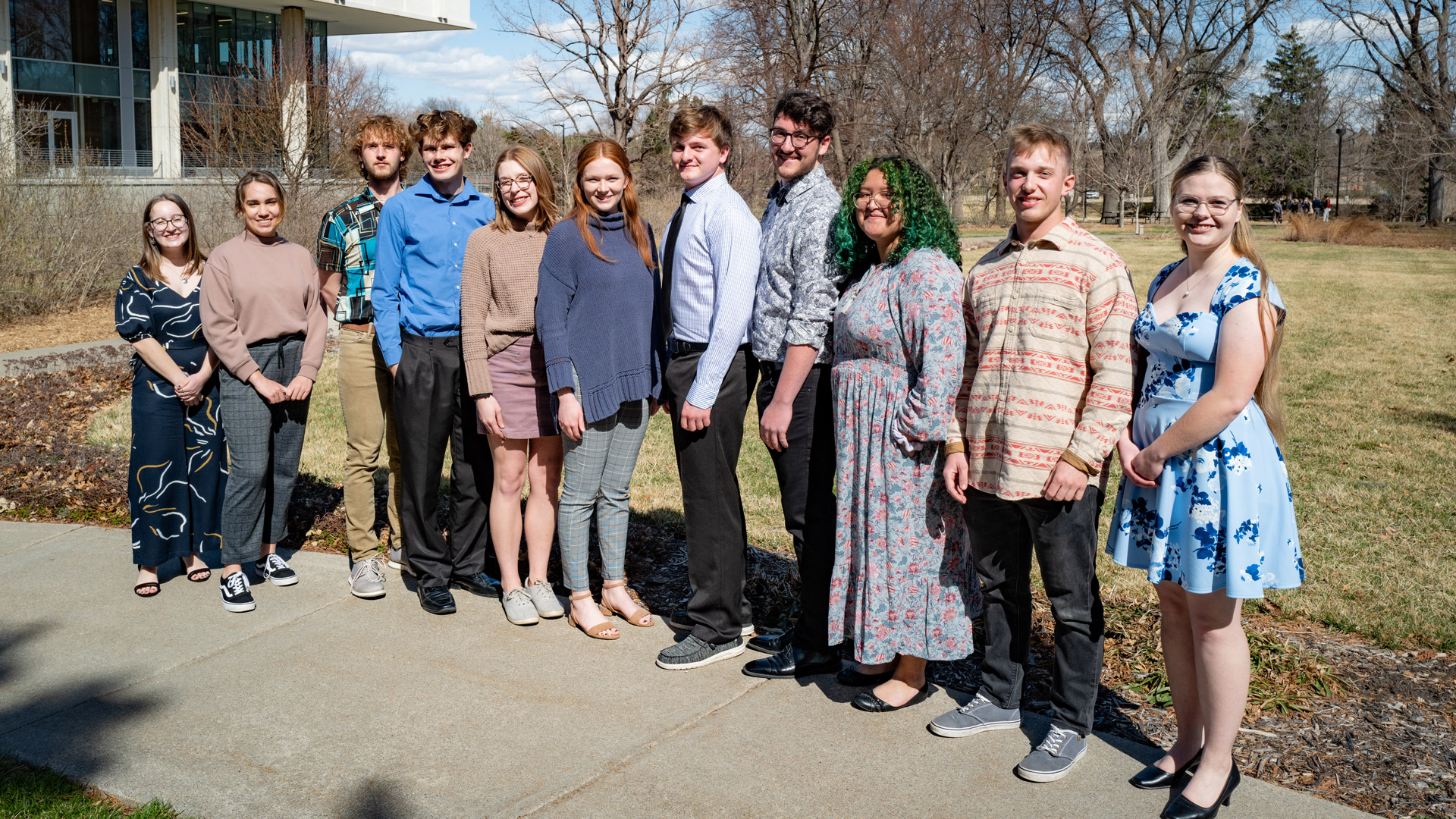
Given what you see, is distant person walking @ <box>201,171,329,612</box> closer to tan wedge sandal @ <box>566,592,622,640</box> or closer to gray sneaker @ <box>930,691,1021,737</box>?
tan wedge sandal @ <box>566,592,622,640</box>

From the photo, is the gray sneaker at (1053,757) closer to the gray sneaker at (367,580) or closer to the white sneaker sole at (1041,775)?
the white sneaker sole at (1041,775)

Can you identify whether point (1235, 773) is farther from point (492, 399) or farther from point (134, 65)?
point (134, 65)

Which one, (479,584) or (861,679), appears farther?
(479,584)

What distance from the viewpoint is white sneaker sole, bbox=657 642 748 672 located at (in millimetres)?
4250

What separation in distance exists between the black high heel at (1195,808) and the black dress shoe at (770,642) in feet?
5.37

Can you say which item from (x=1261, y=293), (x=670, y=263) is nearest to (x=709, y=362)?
(x=670, y=263)

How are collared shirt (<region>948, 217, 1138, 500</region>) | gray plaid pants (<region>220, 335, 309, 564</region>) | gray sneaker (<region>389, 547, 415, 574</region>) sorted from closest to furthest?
collared shirt (<region>948, 217, 1138, 500</region>) < gray plaid pants (<region>220, 335, 309, 564</region>) < gray sneaker (<region>389, 547, 415, 574</region>)

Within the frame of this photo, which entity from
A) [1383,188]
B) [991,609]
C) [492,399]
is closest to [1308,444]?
[991,609]

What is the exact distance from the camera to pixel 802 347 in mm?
3879

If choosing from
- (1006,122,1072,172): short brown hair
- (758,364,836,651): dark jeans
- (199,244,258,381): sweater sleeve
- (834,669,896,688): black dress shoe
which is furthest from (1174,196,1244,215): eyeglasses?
(199,244,258,381): sweater sleeve

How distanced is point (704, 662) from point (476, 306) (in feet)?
5.79

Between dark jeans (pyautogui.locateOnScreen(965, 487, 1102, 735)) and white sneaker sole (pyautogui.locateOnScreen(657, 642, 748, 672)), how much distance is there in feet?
3.60

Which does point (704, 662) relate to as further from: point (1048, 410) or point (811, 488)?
point (1048, 410)

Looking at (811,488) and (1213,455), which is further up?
(1213,455)
